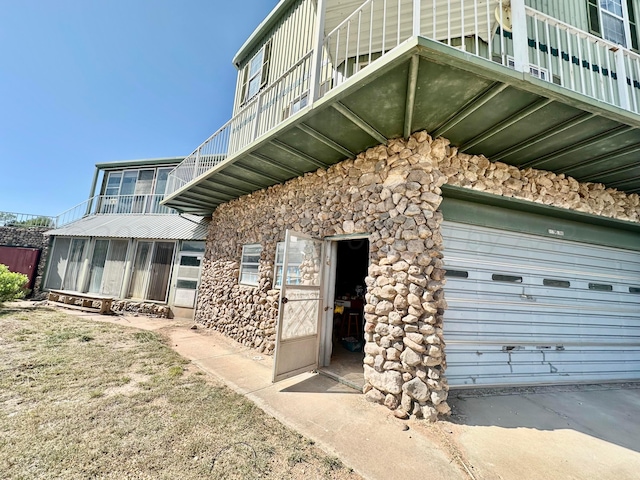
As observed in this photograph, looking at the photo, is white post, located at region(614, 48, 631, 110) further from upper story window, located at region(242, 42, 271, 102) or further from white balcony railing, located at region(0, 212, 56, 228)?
white balcony railing, located at region(0, 212, 56, 228)

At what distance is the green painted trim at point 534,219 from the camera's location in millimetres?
4145

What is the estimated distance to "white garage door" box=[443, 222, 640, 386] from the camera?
4.12m

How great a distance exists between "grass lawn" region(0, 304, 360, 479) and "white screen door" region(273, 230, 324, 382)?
921 mm

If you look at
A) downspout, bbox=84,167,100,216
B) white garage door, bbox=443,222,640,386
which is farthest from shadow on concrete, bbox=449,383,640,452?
downspout, bbox=84,167,100,216

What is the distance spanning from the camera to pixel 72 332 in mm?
6234

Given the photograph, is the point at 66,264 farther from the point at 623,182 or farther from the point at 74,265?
the point at 623,182

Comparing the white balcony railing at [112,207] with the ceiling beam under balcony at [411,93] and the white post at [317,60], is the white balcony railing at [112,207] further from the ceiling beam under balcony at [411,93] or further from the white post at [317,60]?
the ceiling beam under balcony at [411,93]

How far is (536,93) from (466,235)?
2180 mm

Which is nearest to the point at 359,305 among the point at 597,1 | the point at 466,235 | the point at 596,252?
the point at 466,235

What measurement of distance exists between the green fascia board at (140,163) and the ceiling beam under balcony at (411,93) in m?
12.4

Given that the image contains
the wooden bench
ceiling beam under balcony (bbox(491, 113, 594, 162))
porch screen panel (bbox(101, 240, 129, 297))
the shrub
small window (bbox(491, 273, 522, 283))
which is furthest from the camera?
porch screen panel (bbox(101, 240, 129, 297))

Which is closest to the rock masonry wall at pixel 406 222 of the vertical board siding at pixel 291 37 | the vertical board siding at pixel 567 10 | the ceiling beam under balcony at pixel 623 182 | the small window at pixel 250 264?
the ceiling beam under balcony at pixel 623 182

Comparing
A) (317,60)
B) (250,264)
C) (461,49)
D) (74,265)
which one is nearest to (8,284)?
(74,265)

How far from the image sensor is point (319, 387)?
3.98 m
